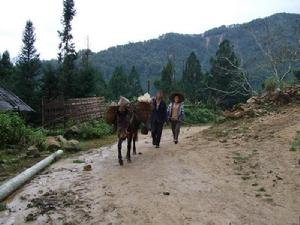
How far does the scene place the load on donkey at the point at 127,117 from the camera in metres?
12.7

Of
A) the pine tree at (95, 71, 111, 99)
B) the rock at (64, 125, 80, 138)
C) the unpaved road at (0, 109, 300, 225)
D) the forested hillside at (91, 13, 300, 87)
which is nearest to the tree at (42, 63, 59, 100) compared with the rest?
the pine tree at (95, 71, 111, 99)

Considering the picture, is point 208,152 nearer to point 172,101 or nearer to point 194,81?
point 172,101

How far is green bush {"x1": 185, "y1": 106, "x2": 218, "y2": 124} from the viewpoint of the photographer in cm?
3026

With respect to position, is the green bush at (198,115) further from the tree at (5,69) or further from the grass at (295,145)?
the tree at (5,69)

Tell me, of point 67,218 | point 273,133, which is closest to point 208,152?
point 273,133

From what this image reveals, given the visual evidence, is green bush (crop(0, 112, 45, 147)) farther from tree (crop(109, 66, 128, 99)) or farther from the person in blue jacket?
tree (crop(109, 66, 128, 99))

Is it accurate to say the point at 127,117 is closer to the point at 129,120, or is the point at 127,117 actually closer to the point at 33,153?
the point at 129,120

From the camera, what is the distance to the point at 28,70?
136 ft

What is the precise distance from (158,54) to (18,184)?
96.9 m

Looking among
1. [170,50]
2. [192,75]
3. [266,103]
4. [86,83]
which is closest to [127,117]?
[266,103]

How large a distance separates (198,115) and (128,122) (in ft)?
60.4

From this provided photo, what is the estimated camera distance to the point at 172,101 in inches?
642

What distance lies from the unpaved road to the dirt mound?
13.4 feet

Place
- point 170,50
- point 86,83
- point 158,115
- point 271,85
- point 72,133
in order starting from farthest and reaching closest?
point 170,50
point 86,83
point 271,85
point 72,133
point 158,115
